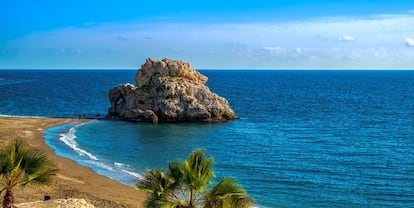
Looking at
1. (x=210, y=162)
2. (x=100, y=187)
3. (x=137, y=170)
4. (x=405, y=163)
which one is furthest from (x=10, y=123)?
(x=210, y=162)

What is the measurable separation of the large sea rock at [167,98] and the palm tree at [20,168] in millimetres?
58194

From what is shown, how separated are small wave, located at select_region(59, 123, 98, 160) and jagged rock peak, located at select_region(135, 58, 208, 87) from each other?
15355mm

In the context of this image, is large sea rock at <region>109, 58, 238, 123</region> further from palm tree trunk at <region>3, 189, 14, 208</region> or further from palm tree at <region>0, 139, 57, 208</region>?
palm tree trunk at <region>3, 189, 14, 208</region>

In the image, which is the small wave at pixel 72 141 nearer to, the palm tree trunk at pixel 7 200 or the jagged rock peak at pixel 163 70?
the jagged rock peak at pixel 163 70

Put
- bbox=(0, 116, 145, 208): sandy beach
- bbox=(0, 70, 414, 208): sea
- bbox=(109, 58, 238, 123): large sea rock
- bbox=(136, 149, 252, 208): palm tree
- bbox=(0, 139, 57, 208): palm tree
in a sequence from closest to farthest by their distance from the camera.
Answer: bbox=(136, 149, 252, 208): palm tree → bbox=(0, 139, 57, 208): palm tree → bbox=(0, 116, 145, 208): sandy beach → bbox=(0, 70, 414, 208): sea → bbox=(109, 58, 238, 123): large sea rock

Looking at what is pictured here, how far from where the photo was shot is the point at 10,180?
66.3 feet

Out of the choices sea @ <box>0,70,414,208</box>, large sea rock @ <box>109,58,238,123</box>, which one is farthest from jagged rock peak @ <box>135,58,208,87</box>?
sea @ <box>0,70,414,208</box>

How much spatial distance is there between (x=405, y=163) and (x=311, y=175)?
433 inches

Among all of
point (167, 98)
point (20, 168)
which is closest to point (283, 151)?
point (167, 98)

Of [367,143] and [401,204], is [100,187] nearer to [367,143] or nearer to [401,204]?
[401,204]

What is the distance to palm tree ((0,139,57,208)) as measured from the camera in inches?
781

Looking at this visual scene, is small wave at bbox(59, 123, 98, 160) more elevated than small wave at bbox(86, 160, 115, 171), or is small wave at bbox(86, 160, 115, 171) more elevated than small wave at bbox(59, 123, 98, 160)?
small wave at bbox(59, 123, 98, 160)

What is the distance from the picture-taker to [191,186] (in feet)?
60.9

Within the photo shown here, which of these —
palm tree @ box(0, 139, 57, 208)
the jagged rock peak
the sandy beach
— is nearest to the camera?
palm tree @ box(0, 139, 57, 208)
